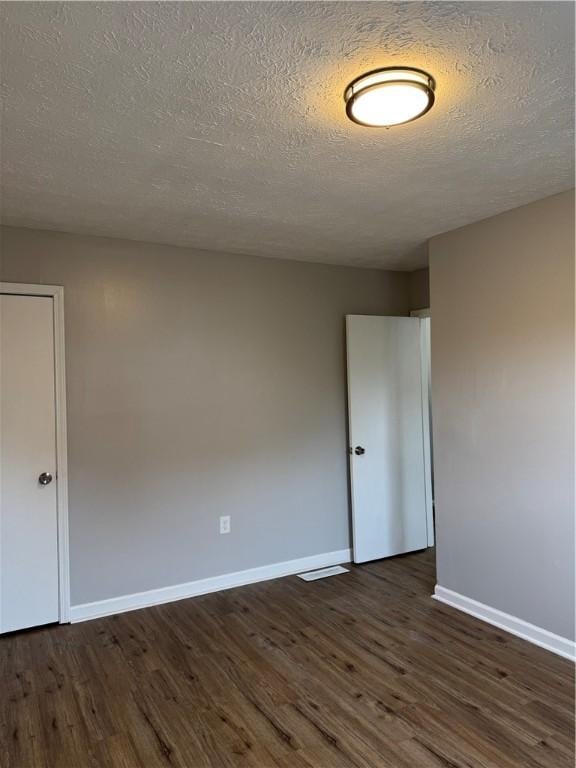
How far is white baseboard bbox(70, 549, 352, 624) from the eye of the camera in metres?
3.40

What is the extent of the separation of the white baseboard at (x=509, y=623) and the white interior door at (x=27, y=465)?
8.27ft

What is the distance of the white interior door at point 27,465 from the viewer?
3160mm

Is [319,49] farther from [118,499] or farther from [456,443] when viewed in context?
[118,499]

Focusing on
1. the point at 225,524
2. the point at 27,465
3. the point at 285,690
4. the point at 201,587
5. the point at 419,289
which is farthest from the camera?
the point at 419,289

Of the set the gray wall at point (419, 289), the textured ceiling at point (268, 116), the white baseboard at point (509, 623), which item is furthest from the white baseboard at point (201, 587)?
the textured ceiling at point (268, 116)

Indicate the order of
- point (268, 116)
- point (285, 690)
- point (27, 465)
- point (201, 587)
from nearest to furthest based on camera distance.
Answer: point (268, 116)
point (285, 690)
point (27, 465)
point (201, 587)

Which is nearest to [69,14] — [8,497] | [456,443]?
[8,497]

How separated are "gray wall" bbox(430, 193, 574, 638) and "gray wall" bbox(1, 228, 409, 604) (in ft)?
3.51

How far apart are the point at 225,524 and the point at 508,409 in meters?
2.11

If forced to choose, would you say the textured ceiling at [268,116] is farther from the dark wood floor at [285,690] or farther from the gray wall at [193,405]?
the dark wood floor at [285,690]

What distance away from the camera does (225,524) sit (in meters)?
3.88

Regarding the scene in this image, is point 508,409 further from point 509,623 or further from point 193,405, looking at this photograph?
point 193,405

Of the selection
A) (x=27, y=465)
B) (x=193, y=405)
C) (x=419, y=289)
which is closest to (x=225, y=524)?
(x=193, y=405)

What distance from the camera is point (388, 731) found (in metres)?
2.22
